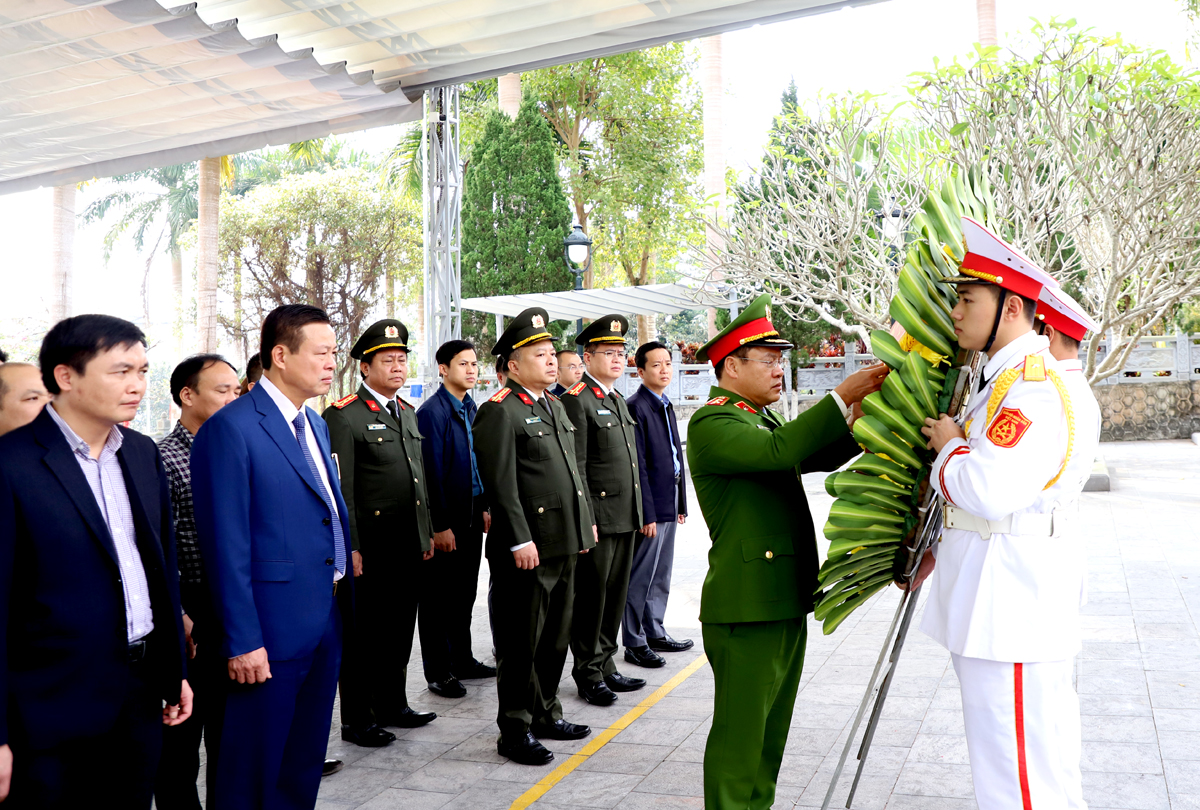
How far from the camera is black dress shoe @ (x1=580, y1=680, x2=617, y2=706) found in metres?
4.93

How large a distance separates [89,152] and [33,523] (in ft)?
25.4

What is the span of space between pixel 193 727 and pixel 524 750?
133 centimetres

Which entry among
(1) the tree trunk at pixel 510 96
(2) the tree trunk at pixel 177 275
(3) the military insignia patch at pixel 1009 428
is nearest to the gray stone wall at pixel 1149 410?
(1) the tree trunk at pixel 510 96

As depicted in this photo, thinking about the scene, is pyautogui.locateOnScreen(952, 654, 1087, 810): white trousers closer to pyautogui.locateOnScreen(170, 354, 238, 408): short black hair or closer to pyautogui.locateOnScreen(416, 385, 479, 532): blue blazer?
pyautogui.locateOnScreen(170, 354, 238, 408): short black hair

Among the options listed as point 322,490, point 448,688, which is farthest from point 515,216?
point 322,490

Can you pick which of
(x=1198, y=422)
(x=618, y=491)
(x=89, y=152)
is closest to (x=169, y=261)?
(x=89, y=152)

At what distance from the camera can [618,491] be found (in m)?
5.39

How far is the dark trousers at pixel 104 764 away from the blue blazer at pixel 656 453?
12.0ft

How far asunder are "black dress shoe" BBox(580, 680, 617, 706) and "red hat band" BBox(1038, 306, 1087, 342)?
9.66 feet

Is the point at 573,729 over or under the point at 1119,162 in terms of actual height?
under

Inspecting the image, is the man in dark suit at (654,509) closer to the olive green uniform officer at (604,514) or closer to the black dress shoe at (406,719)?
the olive green uniform officer at (604,514)

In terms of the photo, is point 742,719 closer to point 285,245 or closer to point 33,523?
point 33,523

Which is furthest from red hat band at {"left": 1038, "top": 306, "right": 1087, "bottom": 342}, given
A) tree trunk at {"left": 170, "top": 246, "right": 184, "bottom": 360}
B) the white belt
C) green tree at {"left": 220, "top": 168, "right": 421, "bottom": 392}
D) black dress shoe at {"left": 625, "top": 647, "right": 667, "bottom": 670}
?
tree trunk at {"left": 170, "top": 246, "right": 184, "bottom": 360}

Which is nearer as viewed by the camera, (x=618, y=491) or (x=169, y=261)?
(x=618, y=491)
